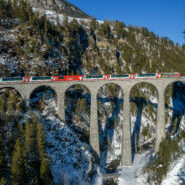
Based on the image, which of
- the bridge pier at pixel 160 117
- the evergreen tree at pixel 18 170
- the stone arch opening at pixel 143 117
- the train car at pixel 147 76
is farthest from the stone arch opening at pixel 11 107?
the stone arch opening at pixel 143 117

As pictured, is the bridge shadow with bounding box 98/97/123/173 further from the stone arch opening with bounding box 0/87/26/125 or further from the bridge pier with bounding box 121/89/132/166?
the stone arch opening with bounding box 0/87/26/125

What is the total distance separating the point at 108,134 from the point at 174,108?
35.3m

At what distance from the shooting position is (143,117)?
66.8 m

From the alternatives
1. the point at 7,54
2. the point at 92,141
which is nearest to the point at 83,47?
the point at 7,54

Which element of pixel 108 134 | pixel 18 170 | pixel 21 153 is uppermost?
pixel 21 153

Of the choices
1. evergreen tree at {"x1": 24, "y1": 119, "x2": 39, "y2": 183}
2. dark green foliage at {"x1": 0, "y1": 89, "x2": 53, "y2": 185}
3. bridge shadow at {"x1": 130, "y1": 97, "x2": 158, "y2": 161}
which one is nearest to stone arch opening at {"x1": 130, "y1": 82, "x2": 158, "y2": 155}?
bridge shadow at {"x1": 130, "y1": 97, "x2": 158, "y2": 161}

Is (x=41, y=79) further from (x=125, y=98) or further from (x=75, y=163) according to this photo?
(x=125, y=98)

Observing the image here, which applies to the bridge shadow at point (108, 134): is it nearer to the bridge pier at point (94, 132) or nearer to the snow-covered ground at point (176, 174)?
the bridge pier at point (94, 132)

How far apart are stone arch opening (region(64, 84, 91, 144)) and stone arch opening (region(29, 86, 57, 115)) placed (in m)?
4.69

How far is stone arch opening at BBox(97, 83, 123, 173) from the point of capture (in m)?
49.0

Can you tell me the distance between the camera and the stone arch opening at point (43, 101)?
48.9m

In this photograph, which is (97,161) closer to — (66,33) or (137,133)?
(137,133)

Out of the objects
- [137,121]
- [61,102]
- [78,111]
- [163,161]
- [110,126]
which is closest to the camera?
[163,161]

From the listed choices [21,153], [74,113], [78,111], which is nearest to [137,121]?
[78,111]
